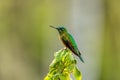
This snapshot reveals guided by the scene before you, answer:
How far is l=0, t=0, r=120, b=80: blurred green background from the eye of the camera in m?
9.00

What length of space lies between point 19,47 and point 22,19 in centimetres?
64

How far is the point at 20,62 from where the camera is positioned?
32.9ft

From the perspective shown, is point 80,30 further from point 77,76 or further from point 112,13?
point 77,76

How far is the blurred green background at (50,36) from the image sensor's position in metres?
9.00

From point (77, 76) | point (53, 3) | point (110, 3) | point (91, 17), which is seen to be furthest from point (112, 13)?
point (77, 76)

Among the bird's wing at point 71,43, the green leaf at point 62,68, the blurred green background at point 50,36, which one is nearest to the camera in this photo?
the green leaf at point 62,68

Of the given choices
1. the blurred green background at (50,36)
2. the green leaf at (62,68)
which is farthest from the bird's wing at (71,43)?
the blurred green background at (50,36)

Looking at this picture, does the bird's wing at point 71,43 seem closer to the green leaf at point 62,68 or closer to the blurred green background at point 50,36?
the green leaf at point 62,68

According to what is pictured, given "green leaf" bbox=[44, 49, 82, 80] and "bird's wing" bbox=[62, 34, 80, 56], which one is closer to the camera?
"green leaf" bbox=[44, 49, 82, 80]

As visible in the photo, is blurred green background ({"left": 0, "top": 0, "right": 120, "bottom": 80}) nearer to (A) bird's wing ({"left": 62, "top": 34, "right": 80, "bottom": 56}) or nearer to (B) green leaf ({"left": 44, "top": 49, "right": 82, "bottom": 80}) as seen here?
(A) bird's wing ({"left": 62, "top": 34, "right": 80, "bottom": 56})

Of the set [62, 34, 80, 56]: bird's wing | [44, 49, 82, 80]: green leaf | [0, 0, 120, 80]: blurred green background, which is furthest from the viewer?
[0, 0, 120, 80]: blurred green background

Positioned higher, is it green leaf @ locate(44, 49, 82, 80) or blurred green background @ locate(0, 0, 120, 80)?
green leaf @ locate(44, 49, 82, 80)

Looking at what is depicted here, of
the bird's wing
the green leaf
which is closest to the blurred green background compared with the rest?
the bird's wing

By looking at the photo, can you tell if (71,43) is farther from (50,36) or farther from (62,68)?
(50,36)
